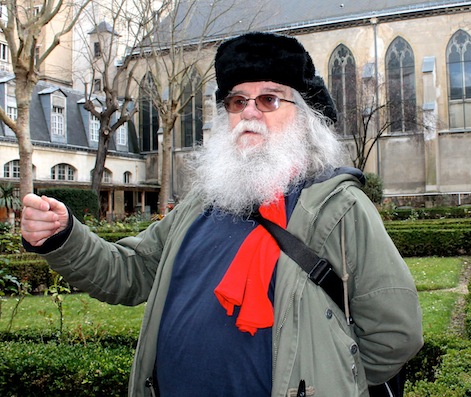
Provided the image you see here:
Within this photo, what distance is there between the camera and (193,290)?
6.13 ft

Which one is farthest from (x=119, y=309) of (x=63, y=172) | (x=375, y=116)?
(x=375, y=116)

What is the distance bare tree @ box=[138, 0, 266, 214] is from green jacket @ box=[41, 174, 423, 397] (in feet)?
56.0

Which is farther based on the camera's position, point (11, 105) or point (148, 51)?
point (148, 51)

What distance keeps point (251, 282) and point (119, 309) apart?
6373 millimetres

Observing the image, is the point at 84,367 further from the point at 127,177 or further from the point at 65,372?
the point at 127,177

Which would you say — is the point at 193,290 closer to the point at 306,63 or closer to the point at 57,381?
the point at 306,63

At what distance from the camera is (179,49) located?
21.8 m

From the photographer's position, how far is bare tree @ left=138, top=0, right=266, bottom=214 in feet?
64.7

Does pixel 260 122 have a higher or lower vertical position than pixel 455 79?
lower

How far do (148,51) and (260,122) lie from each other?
87.3 ft

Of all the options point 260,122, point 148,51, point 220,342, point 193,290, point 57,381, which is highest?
point 148,51

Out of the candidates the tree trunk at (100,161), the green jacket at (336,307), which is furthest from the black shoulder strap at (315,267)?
the tree trunk at (100,161)

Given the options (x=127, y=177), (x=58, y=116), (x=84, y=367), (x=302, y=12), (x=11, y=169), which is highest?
(x=302, y=12)

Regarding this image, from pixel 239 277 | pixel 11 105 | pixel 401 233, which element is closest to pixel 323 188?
pixel 239 277
